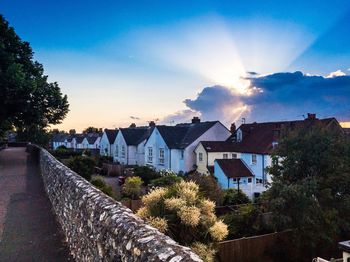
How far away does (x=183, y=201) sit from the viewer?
32.1ft

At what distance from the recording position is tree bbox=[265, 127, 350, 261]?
15891 mm

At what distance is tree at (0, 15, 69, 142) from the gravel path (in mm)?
10111

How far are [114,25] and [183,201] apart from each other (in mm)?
12420

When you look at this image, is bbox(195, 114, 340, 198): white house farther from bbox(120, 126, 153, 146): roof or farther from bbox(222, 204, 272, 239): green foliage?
bbox(120, 126, 153, 146): roof

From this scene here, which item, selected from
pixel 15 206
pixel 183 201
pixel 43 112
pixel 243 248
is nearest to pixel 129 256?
pixel 183 201

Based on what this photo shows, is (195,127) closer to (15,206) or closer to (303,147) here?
(303,147)

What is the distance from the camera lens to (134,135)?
2122 inches

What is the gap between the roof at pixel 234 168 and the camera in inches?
1277

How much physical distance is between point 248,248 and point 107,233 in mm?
11542

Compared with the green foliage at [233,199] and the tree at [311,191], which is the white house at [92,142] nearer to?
the green foliage at [233,199]

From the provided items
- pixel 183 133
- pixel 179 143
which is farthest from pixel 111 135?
pixel 179 143

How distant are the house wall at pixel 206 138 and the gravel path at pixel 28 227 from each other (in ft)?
76.5

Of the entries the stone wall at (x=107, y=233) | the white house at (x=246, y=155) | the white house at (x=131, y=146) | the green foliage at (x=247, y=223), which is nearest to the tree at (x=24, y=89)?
the white house at (x=246, y=155)

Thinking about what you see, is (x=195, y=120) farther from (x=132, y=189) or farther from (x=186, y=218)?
(x=186, y=218)
